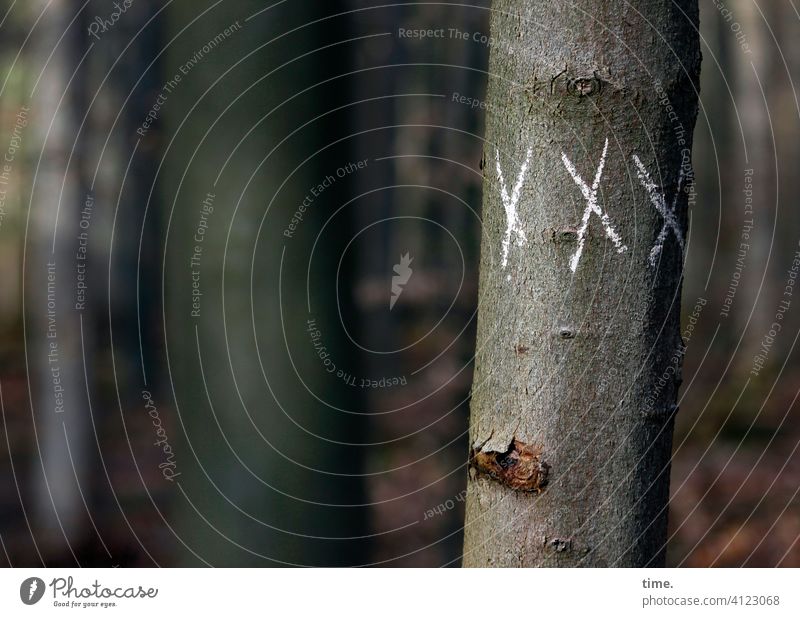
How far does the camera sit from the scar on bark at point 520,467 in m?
0.84

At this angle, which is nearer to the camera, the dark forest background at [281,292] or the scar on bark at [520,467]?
the scar on bark at [520,467]

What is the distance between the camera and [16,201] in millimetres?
9148

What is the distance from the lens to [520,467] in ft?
2.78

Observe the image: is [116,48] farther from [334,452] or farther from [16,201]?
[334,452]

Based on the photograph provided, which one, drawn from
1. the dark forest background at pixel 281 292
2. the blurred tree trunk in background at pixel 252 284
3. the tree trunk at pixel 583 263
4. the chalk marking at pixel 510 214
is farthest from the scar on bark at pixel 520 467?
the blurred tree trunk in background at pixel 252 284

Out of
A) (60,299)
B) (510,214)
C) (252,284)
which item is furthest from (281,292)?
(60,299)

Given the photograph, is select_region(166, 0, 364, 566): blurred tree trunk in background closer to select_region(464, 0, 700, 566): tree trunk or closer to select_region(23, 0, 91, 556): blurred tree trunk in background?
select_region(464, 0, 700, 566): tree trunk

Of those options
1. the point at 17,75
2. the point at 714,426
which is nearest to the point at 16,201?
the point at 17,75

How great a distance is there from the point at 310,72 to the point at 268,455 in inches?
30.4

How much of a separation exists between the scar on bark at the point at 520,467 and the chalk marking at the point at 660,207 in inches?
8.8

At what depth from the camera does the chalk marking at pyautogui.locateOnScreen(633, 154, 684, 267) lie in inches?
32.3

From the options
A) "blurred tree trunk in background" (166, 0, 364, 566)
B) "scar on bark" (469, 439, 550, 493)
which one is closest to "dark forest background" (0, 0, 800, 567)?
"blurred tree trunk in background" (166, 0, 364, 566)

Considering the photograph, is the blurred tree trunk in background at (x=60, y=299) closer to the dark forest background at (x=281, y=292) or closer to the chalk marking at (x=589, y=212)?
the dark forest background at (x=281, y=292)

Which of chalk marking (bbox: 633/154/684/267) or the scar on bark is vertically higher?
chalk marking (bbox: 633/154/684/267)
